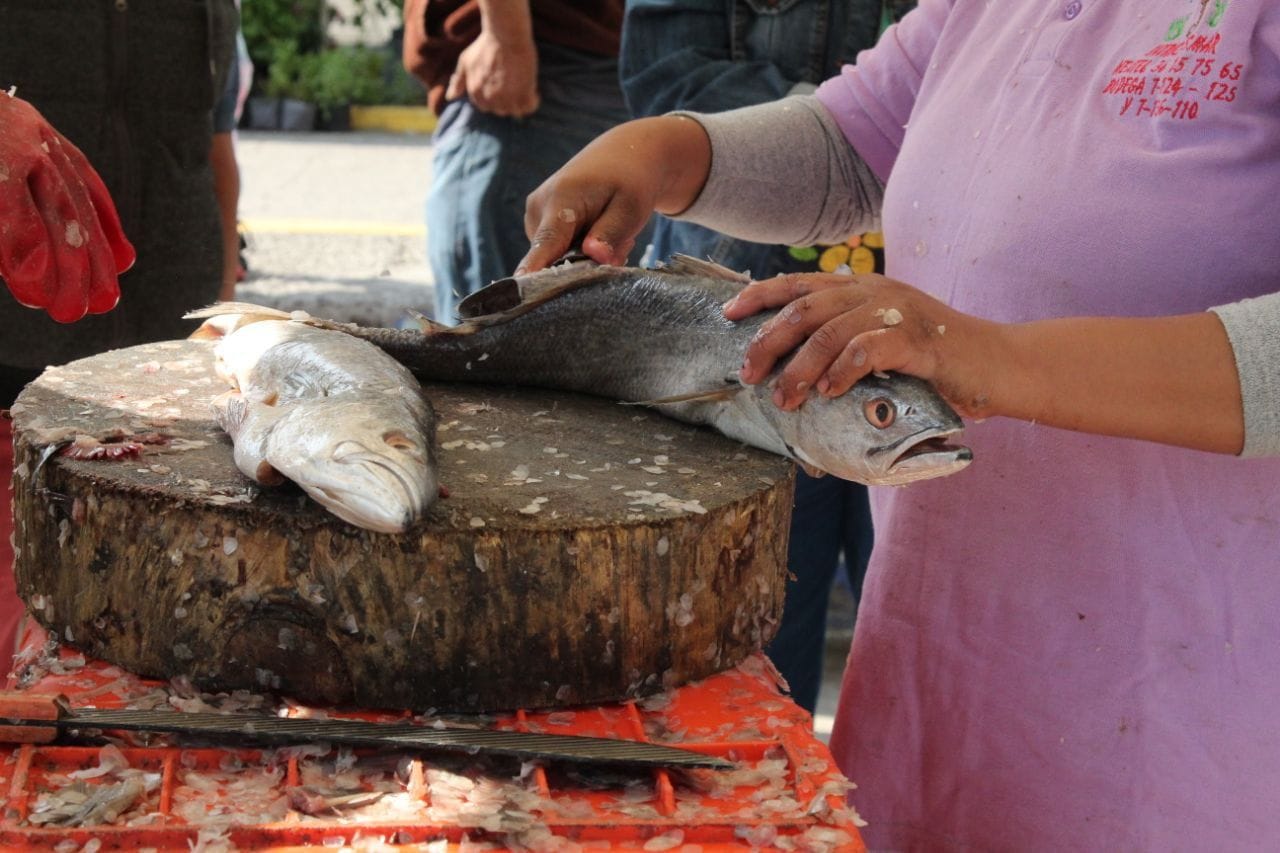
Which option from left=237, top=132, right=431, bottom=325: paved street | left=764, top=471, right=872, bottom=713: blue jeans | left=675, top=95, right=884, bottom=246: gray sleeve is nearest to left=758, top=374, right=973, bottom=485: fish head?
left=675, top=95, right=884, bottom=246: gray sleeve

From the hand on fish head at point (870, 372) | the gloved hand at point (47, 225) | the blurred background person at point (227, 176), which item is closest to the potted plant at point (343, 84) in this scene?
the blurred background person at point (227, 176)

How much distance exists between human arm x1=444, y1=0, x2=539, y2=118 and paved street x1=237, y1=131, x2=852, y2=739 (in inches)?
83.4

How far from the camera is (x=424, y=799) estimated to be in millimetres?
1286

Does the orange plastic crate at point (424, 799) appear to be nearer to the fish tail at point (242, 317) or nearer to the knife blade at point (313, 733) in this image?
the knife blade at point (313, 733)

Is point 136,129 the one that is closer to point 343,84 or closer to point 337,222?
point 337,222

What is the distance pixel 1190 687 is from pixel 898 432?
576 mm

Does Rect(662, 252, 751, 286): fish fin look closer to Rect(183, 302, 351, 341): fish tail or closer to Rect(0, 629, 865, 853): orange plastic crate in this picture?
Rect(183, 302, 351, 341): fish tail

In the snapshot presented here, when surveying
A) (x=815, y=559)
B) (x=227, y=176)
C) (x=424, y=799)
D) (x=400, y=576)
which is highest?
(x=227, y=176)

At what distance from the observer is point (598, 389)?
2031 mm

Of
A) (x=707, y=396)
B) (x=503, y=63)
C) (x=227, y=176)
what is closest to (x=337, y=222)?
(x=227, y=176)

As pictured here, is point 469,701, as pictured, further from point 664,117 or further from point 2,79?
point 2,79

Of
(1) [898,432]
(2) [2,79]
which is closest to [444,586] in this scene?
(1) [898,432]

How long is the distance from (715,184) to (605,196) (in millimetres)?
269

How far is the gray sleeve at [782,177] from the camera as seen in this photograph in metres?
2.29
